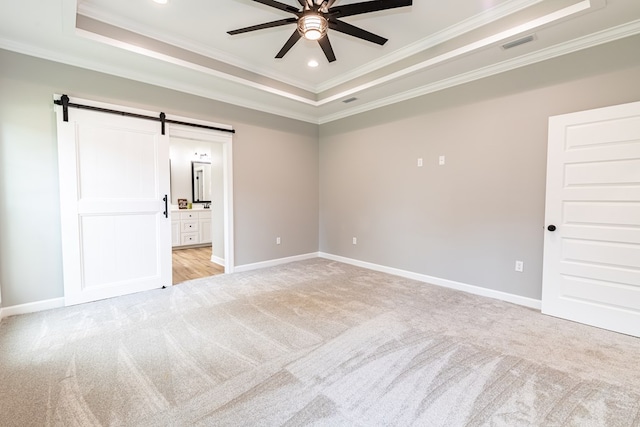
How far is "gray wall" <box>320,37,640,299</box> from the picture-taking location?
2896mm

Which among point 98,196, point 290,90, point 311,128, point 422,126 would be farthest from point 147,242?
point 422,126

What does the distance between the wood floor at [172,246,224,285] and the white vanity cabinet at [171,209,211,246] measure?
1.00 ft

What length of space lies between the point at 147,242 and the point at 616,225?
5.05 m

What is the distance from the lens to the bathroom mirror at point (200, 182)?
740cm

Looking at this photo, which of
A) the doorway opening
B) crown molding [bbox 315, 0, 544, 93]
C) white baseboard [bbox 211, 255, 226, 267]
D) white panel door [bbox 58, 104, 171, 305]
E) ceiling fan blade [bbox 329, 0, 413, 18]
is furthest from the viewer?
white baseboard [bbox 211, 255, 226, 267]

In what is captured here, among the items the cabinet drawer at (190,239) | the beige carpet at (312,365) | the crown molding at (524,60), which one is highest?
the crown molding at (524,60)

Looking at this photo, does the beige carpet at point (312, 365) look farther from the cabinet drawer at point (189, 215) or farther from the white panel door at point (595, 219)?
the cabinet drawer at point (189, 215)

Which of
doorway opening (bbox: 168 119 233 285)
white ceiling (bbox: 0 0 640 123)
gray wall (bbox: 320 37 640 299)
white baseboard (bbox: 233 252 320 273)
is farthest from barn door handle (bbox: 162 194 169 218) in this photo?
gray wall (bbox: 320 37 640 299)

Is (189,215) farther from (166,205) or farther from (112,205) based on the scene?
(112,205)

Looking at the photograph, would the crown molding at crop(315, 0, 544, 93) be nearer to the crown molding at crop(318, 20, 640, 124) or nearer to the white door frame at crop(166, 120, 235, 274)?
the crown molding at crop(318, 20, 640, 124)

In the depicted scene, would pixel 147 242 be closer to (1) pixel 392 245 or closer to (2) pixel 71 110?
(2) pixel 71 110

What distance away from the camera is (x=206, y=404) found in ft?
5.55

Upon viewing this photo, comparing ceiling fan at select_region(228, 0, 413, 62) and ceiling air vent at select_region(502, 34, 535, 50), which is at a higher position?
ceiling air vent at select_region(502, 34, 535, 50)

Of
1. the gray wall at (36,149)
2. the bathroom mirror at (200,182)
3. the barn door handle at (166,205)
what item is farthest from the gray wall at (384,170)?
the bathroom mirror at (200,182)
